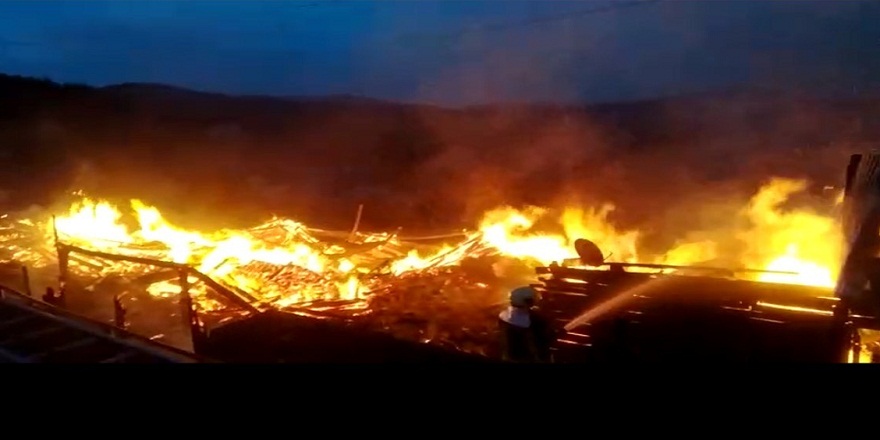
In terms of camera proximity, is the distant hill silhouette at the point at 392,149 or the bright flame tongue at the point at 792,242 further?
the distant hill silhouette at the point at 392,149

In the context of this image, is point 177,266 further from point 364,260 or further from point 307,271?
point 364,260

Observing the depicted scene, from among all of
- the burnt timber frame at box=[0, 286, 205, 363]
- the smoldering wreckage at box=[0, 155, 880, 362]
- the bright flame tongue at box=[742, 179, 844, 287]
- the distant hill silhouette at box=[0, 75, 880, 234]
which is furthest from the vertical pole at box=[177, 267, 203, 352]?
the distant hill silhouette at box=[0, 75, 880, 234]

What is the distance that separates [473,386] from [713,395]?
663 mm

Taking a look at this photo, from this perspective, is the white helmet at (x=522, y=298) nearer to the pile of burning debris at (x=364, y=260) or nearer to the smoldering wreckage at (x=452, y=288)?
the smoldering wreckage at (x=452, y=288)

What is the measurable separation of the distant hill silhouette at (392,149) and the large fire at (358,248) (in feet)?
18.5

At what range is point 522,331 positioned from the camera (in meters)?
6.57

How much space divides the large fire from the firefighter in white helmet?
4.79m

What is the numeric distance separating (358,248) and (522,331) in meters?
8.00

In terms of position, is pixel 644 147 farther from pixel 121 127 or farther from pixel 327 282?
pixel 121 127

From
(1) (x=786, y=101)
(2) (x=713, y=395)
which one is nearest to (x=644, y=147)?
(1) (x=786, y=101)

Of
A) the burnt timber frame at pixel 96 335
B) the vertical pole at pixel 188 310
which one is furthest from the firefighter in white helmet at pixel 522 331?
the vertical pole at pixel 188 310

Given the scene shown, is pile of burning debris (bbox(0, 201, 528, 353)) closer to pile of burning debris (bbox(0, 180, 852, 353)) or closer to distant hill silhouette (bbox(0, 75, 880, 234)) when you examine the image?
pile of burning debris (bbox(0, 180, 852, 353))

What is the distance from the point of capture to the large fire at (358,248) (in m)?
11.8

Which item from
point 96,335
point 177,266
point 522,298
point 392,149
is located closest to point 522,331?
point 522,298
